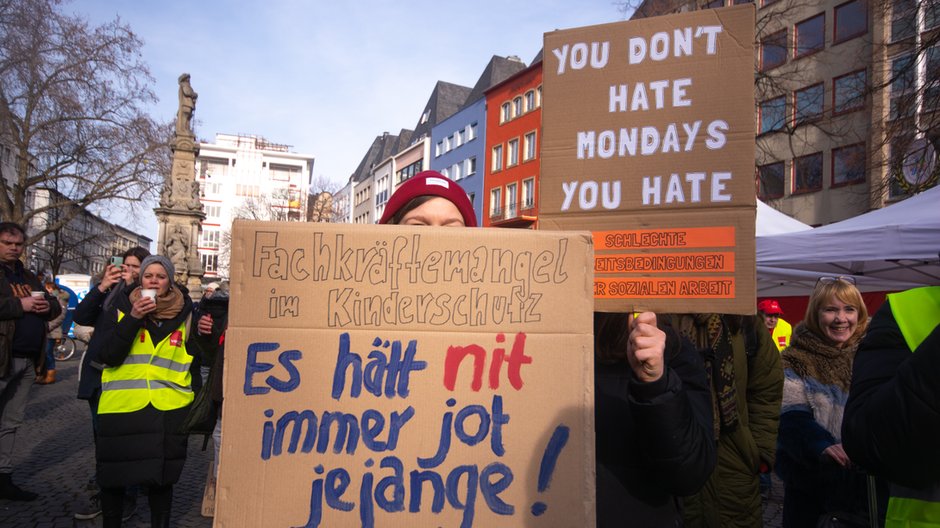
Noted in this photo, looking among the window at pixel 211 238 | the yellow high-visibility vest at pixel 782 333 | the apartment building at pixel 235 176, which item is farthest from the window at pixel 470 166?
the window at pixel 211 238

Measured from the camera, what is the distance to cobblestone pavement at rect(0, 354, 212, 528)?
498 centimetres

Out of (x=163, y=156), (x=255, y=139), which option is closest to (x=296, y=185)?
(x=255, y=139)

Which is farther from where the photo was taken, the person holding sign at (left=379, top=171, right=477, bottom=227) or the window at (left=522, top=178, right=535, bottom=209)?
the window at (left=522, top=178, right=535, bottom=209)

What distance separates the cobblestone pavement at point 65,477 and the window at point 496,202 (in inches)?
1472

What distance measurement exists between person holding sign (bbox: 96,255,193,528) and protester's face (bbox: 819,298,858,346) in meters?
3.74

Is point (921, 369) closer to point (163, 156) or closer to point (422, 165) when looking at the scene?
point (163, 156)

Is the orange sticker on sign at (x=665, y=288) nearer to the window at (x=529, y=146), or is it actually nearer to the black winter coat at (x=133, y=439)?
the black winter coat at (x=133, y=439)

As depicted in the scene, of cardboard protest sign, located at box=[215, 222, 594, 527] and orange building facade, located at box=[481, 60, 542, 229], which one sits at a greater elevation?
orange building facade, located at box=[481, 60, 542, 229]

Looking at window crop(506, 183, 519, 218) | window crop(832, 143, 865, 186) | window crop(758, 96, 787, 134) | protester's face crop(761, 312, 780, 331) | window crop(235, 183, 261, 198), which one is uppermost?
window crop(235, 183, 261, 198)

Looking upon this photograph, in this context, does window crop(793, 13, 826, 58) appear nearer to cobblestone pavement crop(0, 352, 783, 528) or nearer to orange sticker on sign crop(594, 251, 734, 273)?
cobblestone pavement crop(0, 352, 783, 528)

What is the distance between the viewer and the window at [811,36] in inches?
983

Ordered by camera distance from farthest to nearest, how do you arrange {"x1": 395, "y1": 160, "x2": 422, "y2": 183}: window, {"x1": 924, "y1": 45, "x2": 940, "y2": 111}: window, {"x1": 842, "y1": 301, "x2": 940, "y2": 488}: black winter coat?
1. {"x1": 395, "y1": 160, "x2": 422, "y2": 183}: window
2. {"x1": 924, "y1": 45, "x2": 940, "y2": 111}: window
3. {"x1": 842, "y1": 301, "x2": 940, "y2": 488}: black winter coat

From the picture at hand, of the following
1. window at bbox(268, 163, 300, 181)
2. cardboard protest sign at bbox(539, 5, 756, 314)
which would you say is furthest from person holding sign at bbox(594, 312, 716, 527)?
window at bbox(268, 163, 300, 181)

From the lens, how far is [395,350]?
179cm
